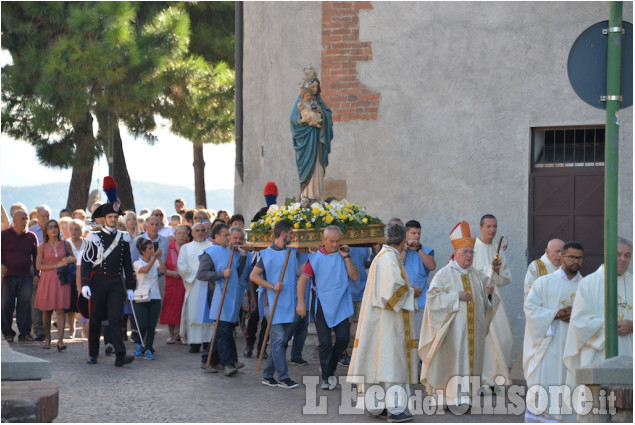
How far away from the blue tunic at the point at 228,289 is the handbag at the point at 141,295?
5.03 feet

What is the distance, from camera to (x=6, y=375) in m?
6.27

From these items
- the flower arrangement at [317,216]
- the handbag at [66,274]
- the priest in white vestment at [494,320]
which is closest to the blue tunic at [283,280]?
the flower arrangement at [317,216]

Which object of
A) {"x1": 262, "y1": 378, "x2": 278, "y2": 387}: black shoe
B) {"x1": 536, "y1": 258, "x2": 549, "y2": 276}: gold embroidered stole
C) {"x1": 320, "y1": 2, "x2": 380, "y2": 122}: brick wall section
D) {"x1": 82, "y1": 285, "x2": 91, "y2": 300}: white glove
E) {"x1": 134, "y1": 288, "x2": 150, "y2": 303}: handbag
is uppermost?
{"x1": 320, "y1": 2, "x2": 380, "y2": 122}: brick wall section

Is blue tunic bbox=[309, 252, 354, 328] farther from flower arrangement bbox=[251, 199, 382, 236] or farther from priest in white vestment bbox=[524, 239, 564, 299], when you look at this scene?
priest in white vestment bbox=[524, 239, 564, 299]

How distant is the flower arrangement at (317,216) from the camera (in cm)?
1280

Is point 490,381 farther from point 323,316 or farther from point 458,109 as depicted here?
point 458,109

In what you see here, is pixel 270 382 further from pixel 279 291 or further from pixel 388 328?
pixel 388 328

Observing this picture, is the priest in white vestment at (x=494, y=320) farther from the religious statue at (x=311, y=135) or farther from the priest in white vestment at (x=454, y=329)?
the religious statue at (x=311, y=135)

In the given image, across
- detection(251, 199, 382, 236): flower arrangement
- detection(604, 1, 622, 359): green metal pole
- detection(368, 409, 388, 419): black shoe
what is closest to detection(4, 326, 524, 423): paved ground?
detection(368, 409, 388, 419): black shoe

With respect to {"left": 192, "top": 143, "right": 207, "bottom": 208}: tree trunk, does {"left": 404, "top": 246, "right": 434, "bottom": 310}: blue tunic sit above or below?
below

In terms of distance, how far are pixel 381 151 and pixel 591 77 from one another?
768 cm

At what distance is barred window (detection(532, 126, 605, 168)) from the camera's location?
1412 cm

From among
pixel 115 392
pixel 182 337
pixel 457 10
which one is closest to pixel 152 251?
pixel 182 337

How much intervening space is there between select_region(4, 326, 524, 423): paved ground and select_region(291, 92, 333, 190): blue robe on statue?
234 centimetres
